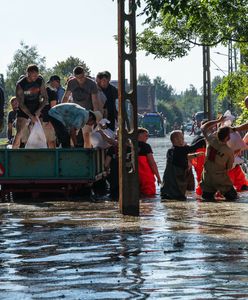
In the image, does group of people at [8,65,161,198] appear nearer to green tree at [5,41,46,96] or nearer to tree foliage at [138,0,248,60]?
tree foliage at [138,0,248,60]

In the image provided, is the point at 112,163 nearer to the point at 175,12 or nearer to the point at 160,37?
the point at 175,12

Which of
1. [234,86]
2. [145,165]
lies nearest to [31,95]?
[145,165]

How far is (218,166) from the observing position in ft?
67.8

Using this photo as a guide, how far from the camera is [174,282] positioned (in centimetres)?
1058

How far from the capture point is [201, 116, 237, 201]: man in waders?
67.6ft

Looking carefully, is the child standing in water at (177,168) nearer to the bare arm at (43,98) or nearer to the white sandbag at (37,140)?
the white sandbag at (37,140)

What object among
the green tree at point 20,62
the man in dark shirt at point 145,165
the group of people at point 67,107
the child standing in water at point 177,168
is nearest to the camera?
the child standing in water at point 177,168

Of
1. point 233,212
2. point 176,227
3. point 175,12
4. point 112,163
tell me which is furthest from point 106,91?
point 176,227

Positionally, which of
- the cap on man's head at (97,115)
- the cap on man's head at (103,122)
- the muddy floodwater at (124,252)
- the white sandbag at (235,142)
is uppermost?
the cap on man's head at (97,115)

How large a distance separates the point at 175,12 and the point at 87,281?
9632mm

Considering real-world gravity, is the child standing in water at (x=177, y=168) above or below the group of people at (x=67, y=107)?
below

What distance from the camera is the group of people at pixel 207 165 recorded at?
813 inches

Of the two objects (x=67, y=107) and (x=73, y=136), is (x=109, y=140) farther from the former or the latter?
(x=67, y=107)

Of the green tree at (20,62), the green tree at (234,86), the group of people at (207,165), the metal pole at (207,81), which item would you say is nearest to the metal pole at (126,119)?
the group of people at (207,165)
